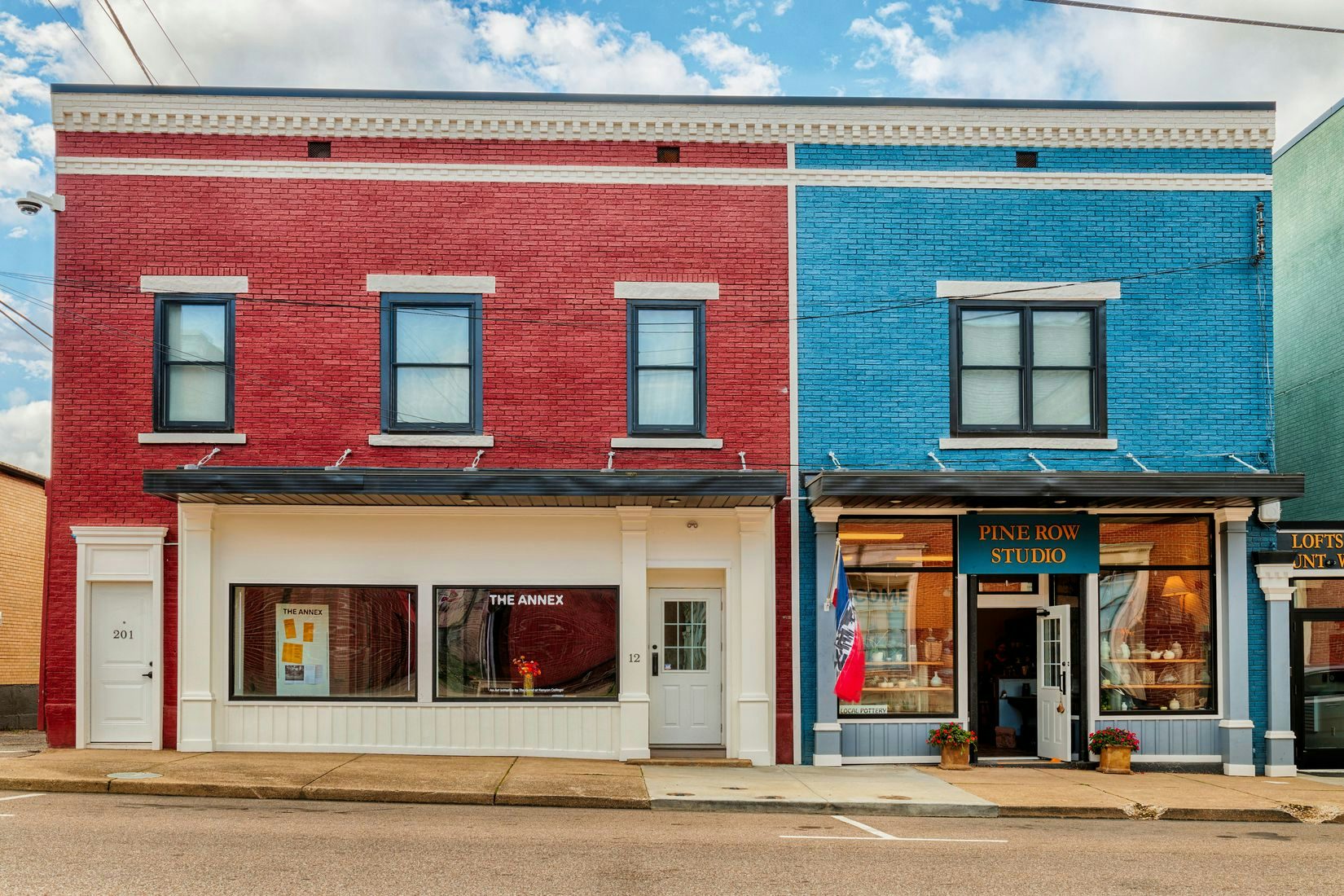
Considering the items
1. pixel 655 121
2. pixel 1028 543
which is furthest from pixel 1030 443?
pixel 655 121

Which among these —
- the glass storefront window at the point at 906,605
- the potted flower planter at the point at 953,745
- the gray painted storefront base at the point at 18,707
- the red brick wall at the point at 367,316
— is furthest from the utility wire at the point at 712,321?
the gray painted storefront base at the point at 18,707

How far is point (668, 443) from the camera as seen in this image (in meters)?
14.7

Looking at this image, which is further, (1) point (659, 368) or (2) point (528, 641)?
(1) point (659, 368)

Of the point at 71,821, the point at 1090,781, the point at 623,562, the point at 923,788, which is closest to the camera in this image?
the point at 71,821

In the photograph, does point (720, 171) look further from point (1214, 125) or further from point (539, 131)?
point (1214, 125)

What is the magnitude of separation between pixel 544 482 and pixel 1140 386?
307 inches

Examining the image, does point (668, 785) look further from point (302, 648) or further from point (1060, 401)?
point (1060, 401)

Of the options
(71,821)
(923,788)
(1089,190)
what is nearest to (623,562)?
(923,788)

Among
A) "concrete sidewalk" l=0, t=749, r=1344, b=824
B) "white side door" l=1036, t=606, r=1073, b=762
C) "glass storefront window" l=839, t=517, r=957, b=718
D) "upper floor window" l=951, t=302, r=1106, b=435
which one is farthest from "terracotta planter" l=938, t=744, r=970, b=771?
"upper floor window" l=951, t=302, r=1106, b=435

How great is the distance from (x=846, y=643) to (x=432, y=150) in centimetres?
810

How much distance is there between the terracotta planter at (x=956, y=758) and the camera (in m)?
14.4

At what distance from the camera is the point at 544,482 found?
43.9 ft

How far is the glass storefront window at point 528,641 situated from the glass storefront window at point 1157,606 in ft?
21.0

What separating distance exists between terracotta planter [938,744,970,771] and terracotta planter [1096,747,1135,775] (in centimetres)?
171
